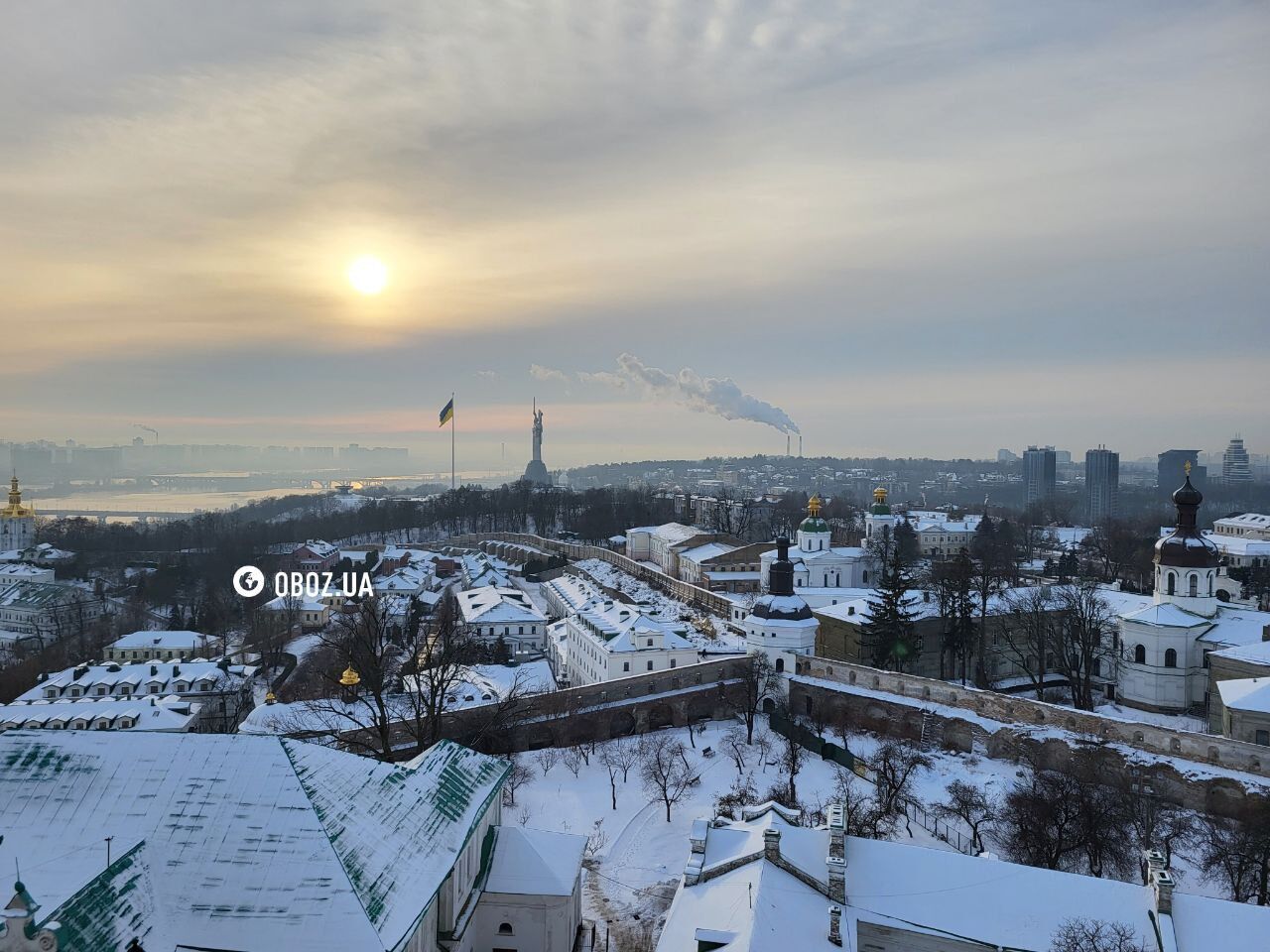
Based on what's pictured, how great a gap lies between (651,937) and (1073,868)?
10.2 m

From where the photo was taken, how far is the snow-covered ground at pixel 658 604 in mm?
40719

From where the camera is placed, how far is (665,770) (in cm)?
2822

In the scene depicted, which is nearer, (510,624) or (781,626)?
(781,626)

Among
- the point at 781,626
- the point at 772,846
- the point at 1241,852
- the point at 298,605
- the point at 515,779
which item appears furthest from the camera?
the point at 298,605

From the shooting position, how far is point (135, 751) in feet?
43.2

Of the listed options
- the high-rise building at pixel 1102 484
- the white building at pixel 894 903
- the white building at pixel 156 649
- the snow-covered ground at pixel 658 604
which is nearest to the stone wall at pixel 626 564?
the snow-covered ground at pixel 658 604

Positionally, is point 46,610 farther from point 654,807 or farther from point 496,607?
point 654,807

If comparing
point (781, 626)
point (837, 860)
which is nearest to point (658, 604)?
point (781, 626)

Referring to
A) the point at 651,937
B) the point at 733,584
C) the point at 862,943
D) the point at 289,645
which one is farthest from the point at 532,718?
the point at 289,645

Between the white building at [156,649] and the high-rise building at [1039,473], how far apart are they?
15960 centimetres

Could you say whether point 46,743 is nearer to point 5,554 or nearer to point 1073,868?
point 1073,868

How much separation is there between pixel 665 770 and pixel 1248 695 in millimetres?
17415

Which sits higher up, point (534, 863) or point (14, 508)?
point (14, 508)

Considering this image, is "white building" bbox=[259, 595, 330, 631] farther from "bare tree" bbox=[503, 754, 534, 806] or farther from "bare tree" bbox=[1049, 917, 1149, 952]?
"bare tree" bbox=[1049, 917, 1149, 952]
